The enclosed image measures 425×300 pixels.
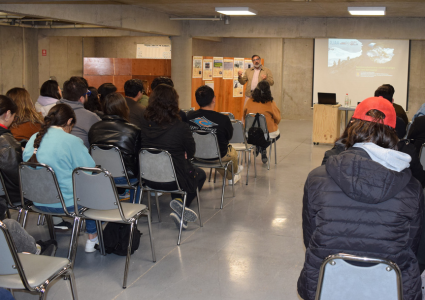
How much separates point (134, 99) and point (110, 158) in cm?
149

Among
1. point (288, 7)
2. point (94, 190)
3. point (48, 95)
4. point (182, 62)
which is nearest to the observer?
point (94, 190)

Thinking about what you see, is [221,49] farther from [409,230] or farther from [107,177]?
[409,230]

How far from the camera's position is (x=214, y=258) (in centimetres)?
333

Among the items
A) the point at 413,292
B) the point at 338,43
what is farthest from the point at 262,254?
the point at 338,43

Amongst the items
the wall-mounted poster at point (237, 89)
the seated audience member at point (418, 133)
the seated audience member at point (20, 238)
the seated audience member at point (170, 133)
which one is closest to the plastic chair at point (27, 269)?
the seated audience member at point (20, 238)

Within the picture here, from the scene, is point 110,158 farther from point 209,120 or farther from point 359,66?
point 359,66

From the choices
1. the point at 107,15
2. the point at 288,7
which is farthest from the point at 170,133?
the point at 288,7

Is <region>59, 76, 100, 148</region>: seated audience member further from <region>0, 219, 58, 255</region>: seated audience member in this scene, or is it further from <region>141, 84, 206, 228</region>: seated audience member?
<region>0, 219, 58, 255</region>: seated audience member

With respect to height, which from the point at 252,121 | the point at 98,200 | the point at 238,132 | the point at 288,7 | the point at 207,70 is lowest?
the point at 98,200

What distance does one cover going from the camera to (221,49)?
526 inches

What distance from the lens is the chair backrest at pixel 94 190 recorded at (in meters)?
2.77

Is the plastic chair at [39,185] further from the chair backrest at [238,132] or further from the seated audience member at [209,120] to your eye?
the chair backrest at [238,132]

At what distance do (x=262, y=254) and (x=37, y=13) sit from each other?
517 cm

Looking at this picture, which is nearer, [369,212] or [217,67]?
[369,212]
